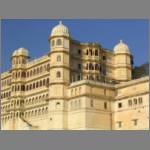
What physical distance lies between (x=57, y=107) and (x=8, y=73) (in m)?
11.7

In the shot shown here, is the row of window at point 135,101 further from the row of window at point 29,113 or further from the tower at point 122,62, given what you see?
the row of window at point 29,113

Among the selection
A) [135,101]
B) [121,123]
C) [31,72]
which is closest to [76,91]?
[121,123]

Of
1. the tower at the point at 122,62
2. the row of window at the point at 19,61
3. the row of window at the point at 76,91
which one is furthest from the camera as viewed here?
the row of window at the point at 19,61

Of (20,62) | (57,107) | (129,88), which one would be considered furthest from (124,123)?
(20,62)

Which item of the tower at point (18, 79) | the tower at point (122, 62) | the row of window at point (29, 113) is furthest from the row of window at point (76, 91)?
the tower at point (18, 79)

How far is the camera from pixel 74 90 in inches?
1914

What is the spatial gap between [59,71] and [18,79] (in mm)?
8003

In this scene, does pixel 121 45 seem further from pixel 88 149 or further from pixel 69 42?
pixel 88 149

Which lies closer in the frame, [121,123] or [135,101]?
[135,101]

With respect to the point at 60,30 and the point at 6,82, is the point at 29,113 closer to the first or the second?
the point at 6,82

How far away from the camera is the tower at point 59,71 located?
48344 millimetres

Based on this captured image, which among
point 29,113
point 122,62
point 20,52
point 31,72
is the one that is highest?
point 20,52

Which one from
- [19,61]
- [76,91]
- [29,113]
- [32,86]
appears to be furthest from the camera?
[19,61]

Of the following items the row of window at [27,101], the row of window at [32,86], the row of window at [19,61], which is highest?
the row of window at [19,61]
